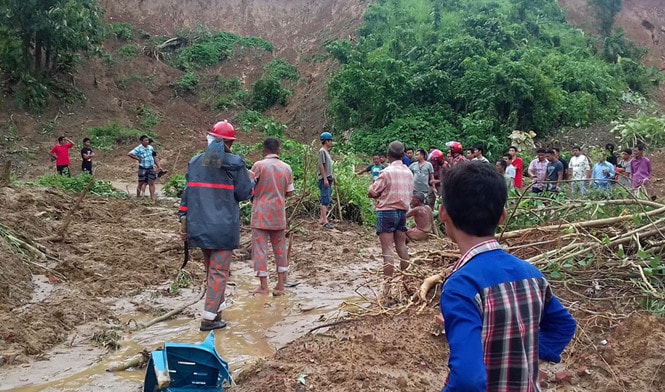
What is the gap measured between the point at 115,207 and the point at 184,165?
8601 millimetres

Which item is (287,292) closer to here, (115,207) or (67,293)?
(67,293)

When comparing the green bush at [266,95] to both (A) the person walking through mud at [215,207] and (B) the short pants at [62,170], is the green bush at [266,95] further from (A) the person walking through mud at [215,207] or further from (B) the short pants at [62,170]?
(A) the person walking through mud at [215,207]

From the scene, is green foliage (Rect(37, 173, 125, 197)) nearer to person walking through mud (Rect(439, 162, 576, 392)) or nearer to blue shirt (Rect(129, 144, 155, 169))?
blue shirt (Rect(129, 144, 155, 169))

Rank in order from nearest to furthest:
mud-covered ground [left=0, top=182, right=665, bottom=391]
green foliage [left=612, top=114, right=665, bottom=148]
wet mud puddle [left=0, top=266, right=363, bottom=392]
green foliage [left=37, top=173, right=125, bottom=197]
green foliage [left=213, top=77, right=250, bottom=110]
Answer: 1. mud-covered ground [left=0, top=182, right=665, bottom=391]
2. wet mud puddle [left=0, top=266, right=363, bottom=392]
3. green foliage [left=37, top=173, right=125, bottom=197]
4. green foliage [left=612, top=114, right=665, bottom=148]
5. green foliage [left=213, top=77, right=250, bottom=110]

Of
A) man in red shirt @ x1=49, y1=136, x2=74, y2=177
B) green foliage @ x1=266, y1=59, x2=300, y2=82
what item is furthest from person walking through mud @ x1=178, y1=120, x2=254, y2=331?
green foliage @ x1=266, y1=59, x2=300, y2=82

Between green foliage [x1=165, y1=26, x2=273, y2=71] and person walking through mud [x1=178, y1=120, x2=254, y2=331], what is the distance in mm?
24981

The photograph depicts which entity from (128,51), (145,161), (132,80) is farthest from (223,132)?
(128,51)

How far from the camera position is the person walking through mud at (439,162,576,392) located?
1.70m

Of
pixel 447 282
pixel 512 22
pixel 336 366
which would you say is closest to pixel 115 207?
pixel 336 366

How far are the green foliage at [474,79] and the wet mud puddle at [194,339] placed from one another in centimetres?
1310

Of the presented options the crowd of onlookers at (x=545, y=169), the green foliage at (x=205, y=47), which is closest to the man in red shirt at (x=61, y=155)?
the crowd of onlookers at (x=545, y=169)

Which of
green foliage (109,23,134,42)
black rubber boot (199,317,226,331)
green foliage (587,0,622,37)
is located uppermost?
green foliage (587,0,622,37)

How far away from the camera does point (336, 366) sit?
3.65 metres

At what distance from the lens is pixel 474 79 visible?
781 inches
